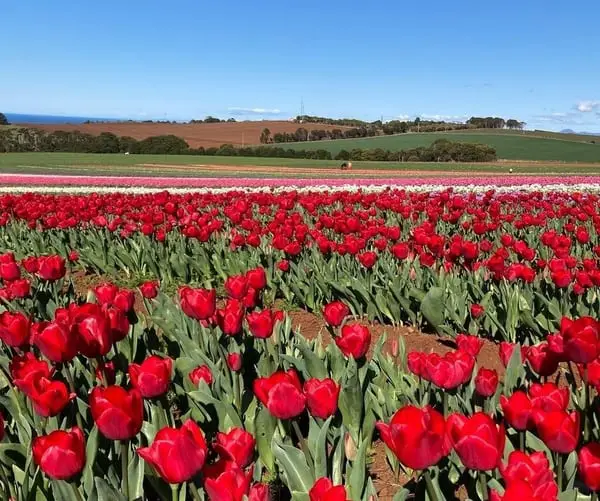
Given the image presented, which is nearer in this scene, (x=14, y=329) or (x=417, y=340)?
(x=14, y=329)

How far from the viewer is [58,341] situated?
2.28m

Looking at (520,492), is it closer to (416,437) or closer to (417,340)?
(416,437)

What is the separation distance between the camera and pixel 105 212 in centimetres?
931

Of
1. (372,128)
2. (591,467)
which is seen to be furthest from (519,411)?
(372,128)

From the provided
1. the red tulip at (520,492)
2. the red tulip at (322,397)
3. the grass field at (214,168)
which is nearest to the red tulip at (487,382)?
the red tulip at (322,397)

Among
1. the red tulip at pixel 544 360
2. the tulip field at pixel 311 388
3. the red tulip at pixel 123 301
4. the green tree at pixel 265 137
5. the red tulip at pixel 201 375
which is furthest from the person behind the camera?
the green tree at pixel 265 137

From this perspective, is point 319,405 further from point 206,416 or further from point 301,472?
point 206,416

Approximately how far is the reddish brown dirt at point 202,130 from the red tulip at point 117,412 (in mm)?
72047

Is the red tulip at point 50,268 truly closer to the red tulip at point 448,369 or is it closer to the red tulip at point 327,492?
the red tulip at point 448,369

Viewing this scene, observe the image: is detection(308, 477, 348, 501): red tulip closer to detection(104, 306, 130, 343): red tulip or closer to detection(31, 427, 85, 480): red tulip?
detection(31, 427, 85, 480): red tulip

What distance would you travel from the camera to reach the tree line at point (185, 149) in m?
58.2

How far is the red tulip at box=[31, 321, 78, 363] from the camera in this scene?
7.46 feet

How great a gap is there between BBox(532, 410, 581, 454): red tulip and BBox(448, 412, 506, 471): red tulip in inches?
9.6

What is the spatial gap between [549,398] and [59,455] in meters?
1.43
